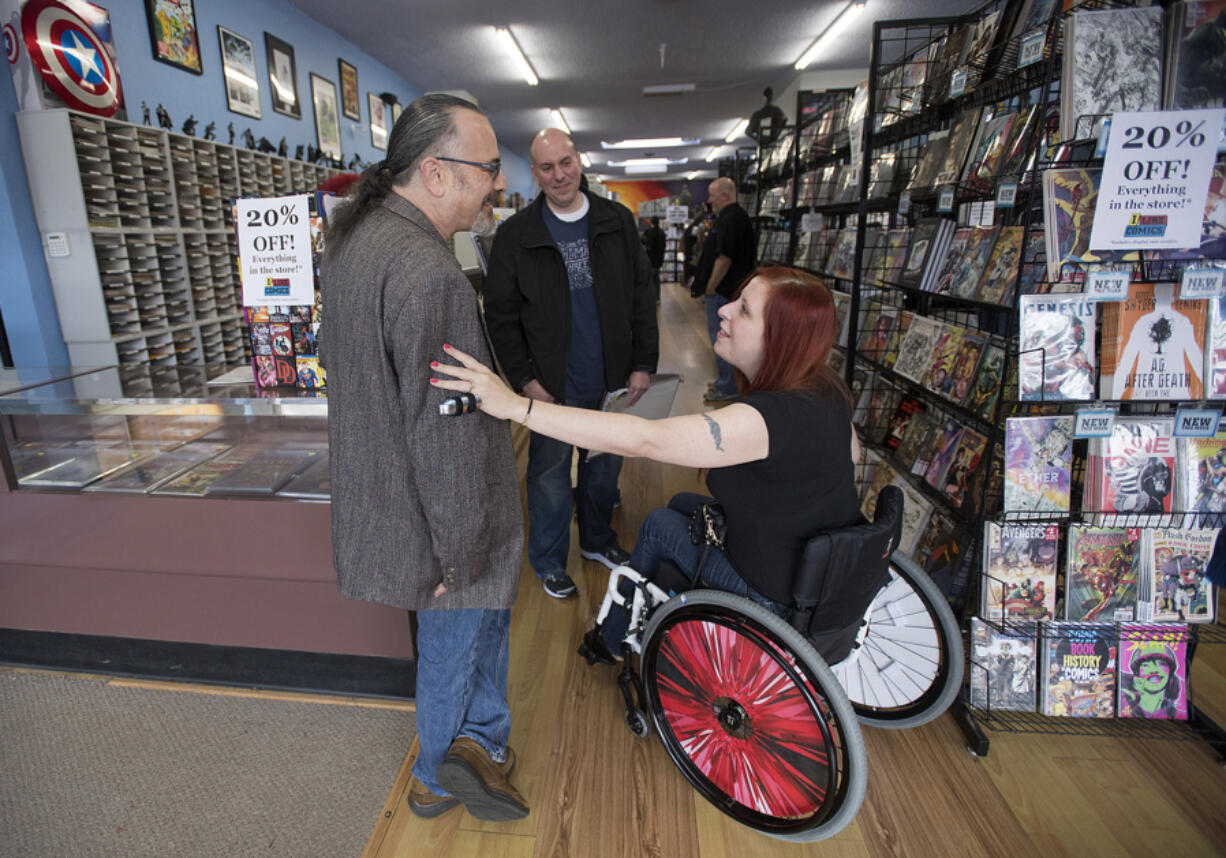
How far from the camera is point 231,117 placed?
17.6 ft

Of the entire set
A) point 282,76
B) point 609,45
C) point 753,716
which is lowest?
point 753,716

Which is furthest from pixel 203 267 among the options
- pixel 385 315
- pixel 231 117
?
pixel 385 315

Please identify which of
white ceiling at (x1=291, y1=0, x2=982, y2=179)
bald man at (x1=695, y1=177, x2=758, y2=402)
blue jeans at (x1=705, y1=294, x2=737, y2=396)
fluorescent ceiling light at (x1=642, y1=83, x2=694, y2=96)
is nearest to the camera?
bald man at (x1=695, y1=177, x2=758, y2=402)

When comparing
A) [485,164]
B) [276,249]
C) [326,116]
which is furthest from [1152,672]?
[326,116]

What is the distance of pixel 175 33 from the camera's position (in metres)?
4.66

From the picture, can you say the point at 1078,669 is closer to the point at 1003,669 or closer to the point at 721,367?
the point at 1003,669

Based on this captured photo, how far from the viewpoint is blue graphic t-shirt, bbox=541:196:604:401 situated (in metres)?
2.38

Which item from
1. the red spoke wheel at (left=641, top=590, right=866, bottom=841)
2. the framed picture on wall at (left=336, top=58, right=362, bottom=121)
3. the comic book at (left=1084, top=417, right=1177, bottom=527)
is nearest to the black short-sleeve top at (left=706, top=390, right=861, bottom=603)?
the red spoke wheel at (left=641, top=590, right=866, bottom=841)

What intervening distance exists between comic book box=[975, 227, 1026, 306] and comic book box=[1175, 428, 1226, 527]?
1.95ft

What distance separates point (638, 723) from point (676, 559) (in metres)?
0.49

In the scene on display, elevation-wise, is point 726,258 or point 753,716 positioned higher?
point 726,258

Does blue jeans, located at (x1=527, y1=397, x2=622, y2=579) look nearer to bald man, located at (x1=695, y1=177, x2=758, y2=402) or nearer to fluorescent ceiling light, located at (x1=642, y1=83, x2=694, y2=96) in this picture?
bald man, located at (x1=695, y1=177, x2=758, y2=402)

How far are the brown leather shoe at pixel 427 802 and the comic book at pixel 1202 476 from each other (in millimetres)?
2067

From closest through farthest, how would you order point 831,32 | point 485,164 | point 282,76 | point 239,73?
point 485,164, point 239,73, point 282,76, point 831,32
